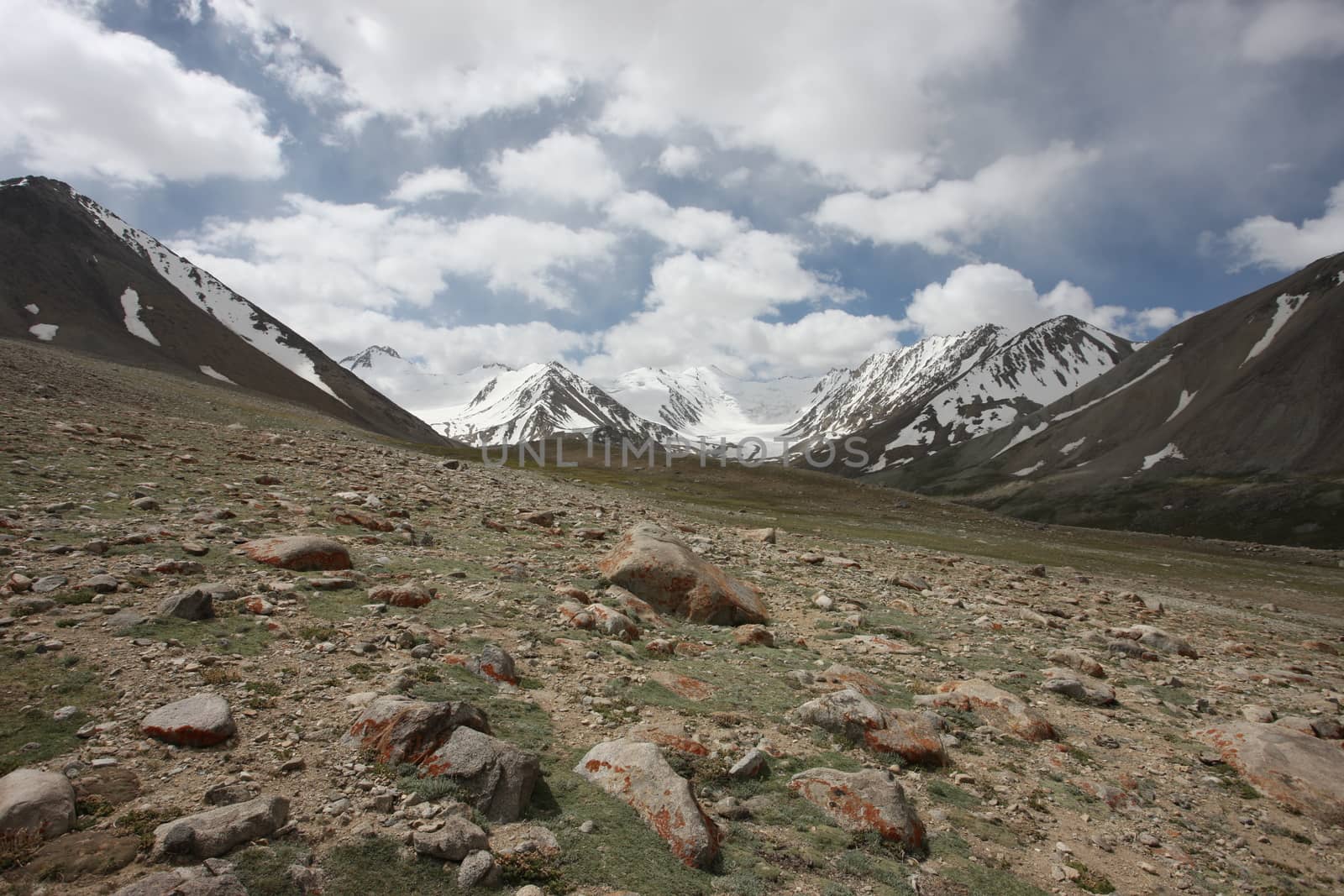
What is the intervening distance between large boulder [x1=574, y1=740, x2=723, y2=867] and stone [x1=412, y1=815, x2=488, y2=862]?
2094mm

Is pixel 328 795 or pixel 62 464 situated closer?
pixel 328 795

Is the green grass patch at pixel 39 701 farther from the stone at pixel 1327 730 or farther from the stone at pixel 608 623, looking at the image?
the stone at pixel 1327 730

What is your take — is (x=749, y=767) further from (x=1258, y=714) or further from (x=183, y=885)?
(x=1258, y=714)

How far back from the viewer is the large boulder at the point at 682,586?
58.2 feet

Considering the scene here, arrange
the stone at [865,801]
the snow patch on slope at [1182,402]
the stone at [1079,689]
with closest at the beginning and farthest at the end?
the stone at [865,801] < the stone at [1079,689] < the snow patch on slope at [1182,402]

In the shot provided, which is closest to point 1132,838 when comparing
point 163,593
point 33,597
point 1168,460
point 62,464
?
point 163,593

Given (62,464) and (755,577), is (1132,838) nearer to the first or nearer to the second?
(755,577)

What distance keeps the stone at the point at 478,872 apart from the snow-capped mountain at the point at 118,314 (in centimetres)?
14158

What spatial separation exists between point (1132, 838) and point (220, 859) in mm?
12378

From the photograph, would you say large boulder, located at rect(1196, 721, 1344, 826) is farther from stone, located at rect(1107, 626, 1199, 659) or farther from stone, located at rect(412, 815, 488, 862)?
stone, located at rect(412, 815, 488, 862)

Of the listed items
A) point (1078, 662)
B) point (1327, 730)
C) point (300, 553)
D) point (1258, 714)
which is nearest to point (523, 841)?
point (300, 553)

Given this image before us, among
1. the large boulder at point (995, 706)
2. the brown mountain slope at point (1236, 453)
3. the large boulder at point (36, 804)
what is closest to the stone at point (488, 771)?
the large boulder at point (36, 804)

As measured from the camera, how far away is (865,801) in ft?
29.8

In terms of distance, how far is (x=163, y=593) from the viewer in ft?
38.1
